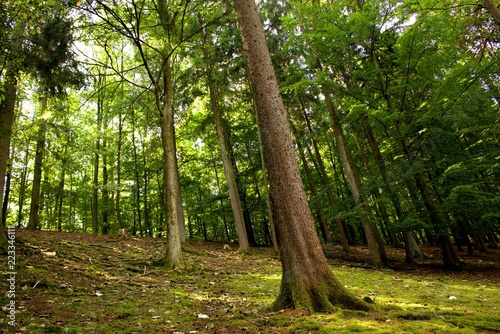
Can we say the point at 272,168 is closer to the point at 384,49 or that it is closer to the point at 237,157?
the point at 384,49

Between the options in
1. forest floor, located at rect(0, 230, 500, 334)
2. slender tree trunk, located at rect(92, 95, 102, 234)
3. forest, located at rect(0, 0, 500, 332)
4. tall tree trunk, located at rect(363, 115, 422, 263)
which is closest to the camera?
forest floor, located at rect(0, 230, 500, 334)

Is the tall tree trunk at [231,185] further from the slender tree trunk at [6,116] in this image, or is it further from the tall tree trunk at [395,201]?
the slender tree trunk at [6,116]

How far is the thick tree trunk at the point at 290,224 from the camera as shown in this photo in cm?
379

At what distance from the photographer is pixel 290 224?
4008 millimetres

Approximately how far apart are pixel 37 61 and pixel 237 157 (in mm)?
16601

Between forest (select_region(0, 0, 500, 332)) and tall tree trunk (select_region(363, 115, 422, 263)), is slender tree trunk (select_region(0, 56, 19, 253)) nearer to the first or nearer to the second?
forest (select_region(0, 0, 500, 332))

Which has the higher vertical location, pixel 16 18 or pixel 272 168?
pixel 16 18

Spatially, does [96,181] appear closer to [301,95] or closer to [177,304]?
[301,95]

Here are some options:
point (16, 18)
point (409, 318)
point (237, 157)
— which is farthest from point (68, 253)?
point (237, 157)

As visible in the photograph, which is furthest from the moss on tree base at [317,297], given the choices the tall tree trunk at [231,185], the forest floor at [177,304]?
the tall tree trunk at [231,185]

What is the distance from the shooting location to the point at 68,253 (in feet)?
25.0

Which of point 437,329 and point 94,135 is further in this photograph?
point 94,135

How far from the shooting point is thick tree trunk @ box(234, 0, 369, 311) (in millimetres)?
3789

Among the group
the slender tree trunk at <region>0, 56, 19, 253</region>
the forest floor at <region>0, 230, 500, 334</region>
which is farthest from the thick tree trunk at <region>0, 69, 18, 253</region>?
the forest floor at <region>0, 230, 500, 334</region>
